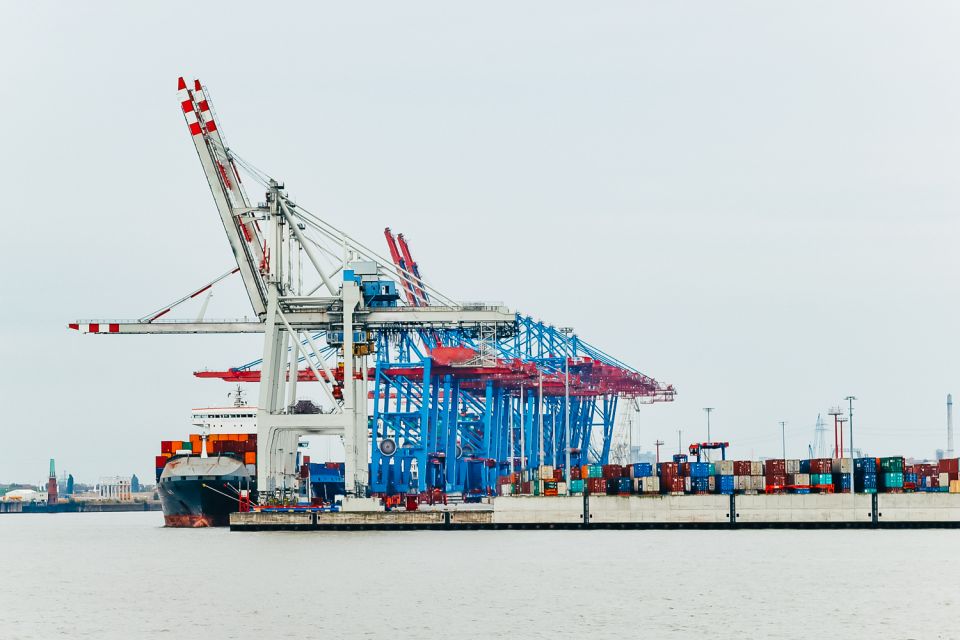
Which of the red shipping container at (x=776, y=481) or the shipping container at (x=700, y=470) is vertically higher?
the shipping container at (x=700, y=470)

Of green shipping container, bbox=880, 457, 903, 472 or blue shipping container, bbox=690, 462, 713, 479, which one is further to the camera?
blue shipping container, bbox=690, 462, 713, 479

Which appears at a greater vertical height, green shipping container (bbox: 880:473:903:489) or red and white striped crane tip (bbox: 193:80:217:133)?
red and white striped crane tip (bbox: 193:80:217:133)

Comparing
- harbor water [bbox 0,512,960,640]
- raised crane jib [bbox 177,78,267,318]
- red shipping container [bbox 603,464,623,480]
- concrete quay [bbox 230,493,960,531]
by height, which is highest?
raised crane jib [bbox 177,78,267,318]

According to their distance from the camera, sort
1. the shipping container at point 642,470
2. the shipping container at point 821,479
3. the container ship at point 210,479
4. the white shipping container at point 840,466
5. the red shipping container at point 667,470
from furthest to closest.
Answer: the container ship at point 210,479 < the shipping container at point 642,470 < the red shipping container at point 667,470 < the white shipping container at point 840,466 < the shipping container at point 821,479

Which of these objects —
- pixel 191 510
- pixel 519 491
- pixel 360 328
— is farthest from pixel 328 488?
pixel 360 328

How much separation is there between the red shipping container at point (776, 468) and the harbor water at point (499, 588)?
3422 millimetres

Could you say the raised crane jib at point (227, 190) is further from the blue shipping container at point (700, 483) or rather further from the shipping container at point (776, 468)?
the shipping container at point (776, 468)

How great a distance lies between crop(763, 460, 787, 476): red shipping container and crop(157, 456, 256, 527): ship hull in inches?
1262

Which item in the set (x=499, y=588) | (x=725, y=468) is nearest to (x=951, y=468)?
(x=725, y=468)

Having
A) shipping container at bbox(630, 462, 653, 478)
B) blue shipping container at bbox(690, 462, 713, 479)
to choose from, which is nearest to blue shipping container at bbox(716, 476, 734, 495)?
blue shipping container at bbox(690, 462, 713, 479)

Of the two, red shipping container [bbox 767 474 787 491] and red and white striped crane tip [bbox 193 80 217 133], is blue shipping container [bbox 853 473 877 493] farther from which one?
red and white striped crane tip [bbox 193 80 217 133]

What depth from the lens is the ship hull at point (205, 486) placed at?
8794 cm

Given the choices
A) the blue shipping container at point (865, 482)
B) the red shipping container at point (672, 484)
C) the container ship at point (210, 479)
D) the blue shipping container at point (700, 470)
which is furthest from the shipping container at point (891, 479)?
the container ship at point (210, 479)

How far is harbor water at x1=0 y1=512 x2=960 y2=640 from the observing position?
38.7m
